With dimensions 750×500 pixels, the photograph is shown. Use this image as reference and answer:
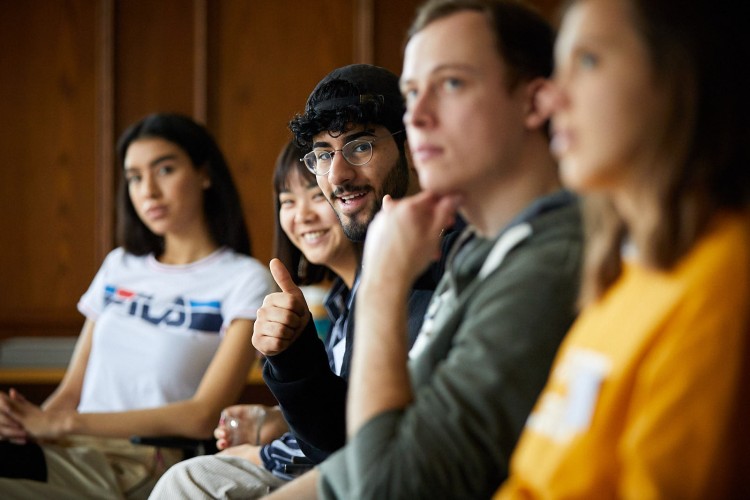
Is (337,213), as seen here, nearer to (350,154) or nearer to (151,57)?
(350,154)

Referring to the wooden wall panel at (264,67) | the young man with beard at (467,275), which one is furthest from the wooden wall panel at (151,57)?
the young man with beard at (467,275)

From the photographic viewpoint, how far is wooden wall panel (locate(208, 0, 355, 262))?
14.4 feet

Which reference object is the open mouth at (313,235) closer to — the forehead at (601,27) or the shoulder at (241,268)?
the shoulder at (241,268)

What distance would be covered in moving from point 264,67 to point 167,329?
2.11 m

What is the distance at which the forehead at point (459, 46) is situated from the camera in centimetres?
103

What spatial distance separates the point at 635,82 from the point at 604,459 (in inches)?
12.9

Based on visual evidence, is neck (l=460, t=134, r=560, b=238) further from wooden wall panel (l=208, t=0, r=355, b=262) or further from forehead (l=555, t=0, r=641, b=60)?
wooden wall panel (l=208, t=0, r=355, b=262)

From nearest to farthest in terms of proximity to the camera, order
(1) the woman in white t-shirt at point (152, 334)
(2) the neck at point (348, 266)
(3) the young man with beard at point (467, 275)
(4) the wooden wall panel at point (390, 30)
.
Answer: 1. (3) the young man with beard at point (467, 275)
2. (2) the neck at point (348, 266)
3. (1) the woman in white t-shirt at point (152, 334)
4. (4) the wooden wall panel at point (390, 30)

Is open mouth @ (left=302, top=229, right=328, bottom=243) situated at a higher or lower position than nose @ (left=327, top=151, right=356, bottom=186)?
lower

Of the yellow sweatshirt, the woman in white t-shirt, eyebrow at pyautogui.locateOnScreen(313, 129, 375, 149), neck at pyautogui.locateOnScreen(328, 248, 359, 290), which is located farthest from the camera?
the woman in white t-shirt

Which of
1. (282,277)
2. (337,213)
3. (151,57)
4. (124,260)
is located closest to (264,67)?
(151,57)

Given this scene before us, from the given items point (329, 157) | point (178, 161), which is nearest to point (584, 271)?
point (329, 157)

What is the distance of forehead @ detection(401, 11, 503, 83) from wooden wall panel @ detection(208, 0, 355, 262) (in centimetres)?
336

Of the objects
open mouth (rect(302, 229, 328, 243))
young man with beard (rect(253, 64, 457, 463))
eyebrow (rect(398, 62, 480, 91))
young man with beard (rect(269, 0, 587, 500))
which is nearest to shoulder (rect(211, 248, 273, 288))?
open mouth (rect(302, 229, 328, 243))
